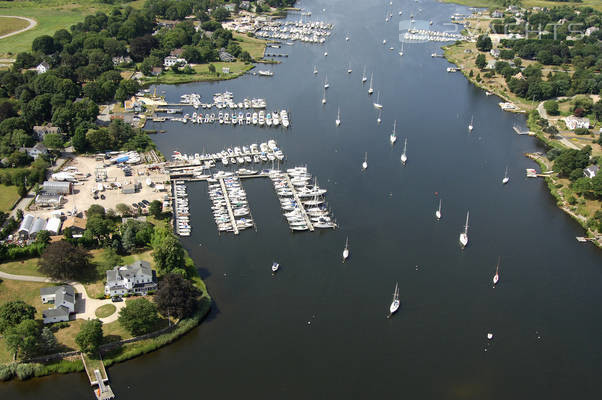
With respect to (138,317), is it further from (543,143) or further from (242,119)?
(543,143)

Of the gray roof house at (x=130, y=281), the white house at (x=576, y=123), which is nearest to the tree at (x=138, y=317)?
the gray roof house at (x=130, y=281)

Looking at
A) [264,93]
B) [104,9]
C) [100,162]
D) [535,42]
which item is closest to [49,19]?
[104,9]

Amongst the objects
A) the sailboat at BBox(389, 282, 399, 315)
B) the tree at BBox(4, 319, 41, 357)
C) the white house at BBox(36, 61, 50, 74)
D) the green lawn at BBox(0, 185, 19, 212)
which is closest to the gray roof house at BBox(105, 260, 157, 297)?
the tree at BBox(4, 319, 41, 357)

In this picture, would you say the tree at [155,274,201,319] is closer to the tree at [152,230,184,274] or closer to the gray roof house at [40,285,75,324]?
the tree at [152,230,184,274]

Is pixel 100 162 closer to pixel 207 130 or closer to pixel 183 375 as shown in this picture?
pixel 207 130

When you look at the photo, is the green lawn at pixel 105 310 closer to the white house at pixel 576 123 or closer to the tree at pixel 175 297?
the tree at pixel 175 297

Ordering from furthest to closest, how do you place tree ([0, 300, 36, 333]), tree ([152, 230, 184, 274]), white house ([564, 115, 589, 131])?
white house ([564, 115, 589, 131])
tree ([152, 230, 184, 274])
tree ([0, 300, 36, 333])
